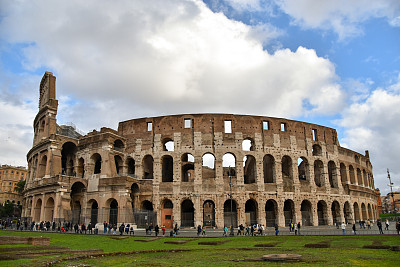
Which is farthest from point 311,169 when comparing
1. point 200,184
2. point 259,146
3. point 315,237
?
point 315,237

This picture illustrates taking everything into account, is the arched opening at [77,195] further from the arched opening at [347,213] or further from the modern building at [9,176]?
the modern building at [9,176]

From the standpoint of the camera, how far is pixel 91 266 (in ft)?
30.1

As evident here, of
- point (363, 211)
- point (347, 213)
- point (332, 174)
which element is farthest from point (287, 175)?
point (363, 211)

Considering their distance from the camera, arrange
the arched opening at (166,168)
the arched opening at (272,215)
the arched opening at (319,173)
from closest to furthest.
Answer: the arched opening at (272,215) < the arched opening at (166,168) < the arched opening at (319,173)

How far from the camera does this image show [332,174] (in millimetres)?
39094

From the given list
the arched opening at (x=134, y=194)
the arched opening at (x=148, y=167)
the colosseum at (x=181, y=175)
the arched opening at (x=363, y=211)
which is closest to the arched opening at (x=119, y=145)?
the colosseum at (x=181, y=175)

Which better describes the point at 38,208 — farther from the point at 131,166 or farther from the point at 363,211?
the point at 363,211

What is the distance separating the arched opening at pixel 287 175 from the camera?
34312 mm

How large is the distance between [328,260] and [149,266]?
229 inches

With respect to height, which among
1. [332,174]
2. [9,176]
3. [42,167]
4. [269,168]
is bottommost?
[332,174]

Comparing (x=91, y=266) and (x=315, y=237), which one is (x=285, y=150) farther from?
(x=91, y=266)

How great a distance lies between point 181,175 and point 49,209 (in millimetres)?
14050

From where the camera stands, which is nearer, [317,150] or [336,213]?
[336,213]

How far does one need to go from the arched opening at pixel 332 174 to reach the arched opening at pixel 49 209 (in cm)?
3207
